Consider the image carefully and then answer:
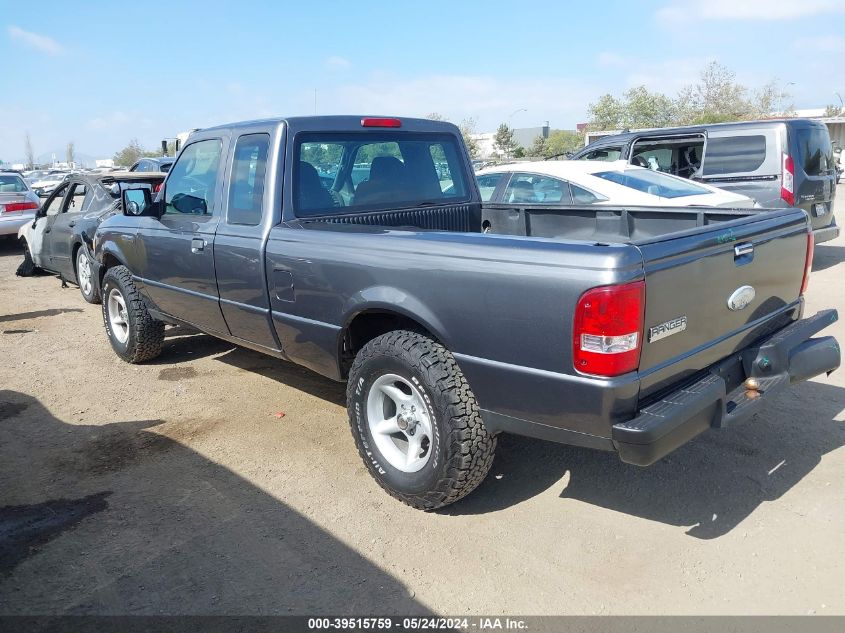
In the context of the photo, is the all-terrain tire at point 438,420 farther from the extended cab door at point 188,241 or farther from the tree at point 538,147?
the tree at point 538,147

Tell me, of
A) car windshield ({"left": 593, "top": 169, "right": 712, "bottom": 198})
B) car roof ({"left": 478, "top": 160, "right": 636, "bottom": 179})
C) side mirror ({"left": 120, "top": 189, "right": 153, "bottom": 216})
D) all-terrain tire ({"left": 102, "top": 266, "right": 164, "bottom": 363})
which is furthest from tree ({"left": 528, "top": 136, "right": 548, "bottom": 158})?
side mirror ({"left": 120, "top": 189, "right": 153, "bottom": 216})

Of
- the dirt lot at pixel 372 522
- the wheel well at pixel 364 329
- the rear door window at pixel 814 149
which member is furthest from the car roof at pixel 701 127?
the wheel well at pixel 364 329

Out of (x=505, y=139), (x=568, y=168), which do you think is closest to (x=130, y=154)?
(x=505, y=139)

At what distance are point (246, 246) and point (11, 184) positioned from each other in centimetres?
1233

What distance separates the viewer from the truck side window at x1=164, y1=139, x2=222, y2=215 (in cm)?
470

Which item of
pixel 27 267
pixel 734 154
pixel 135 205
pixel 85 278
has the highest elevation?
pixel 734 154

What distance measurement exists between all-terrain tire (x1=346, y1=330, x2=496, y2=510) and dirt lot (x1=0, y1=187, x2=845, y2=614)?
7.4 inches

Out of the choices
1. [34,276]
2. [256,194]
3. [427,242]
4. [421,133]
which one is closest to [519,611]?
[427,242]

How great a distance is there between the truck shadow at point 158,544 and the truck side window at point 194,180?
65.5 inches

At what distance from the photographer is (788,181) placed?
8109 mm

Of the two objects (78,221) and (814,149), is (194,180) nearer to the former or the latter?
(78,221)

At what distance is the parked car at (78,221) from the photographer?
828cm

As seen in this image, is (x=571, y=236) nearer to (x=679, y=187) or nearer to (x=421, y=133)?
(x=421, y=133)

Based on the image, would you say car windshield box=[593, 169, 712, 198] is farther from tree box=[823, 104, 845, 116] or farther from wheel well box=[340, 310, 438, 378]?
tree box=[823, 104, 845, 116]
